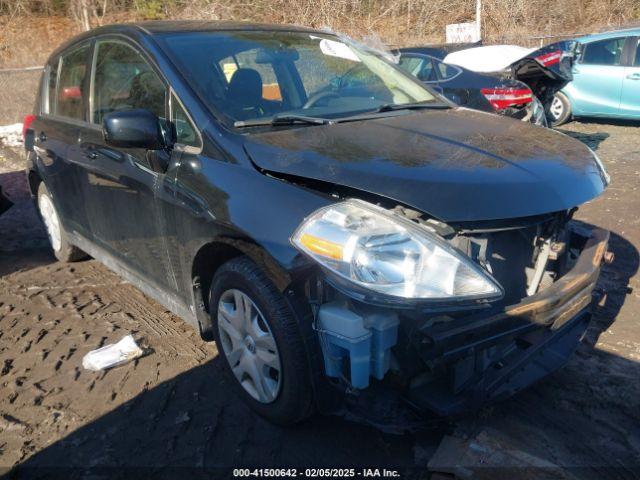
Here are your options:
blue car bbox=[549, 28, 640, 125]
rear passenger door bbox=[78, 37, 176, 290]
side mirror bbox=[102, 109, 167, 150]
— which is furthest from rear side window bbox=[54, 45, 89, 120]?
blue car bbox=[549, 28, 640, 125]

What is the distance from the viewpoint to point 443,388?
94.4 inches

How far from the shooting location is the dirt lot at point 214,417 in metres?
2.58

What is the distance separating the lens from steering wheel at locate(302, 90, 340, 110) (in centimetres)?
333

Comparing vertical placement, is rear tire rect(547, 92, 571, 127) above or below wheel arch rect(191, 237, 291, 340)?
below

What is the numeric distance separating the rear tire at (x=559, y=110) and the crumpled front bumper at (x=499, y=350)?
901 centimetres

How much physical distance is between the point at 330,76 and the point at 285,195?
4.66ft

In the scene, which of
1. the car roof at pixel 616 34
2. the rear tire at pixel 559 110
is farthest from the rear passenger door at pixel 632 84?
the rear tire at pixel 559 110

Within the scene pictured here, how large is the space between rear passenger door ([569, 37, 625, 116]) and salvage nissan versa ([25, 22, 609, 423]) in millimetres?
7842

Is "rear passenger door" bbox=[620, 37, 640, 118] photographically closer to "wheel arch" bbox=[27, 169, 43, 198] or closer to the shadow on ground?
the shadow on ground

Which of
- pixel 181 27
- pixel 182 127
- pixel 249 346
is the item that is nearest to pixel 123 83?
pixel 181 27

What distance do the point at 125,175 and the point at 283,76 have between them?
1089mm

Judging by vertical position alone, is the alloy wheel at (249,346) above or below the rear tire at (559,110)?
above

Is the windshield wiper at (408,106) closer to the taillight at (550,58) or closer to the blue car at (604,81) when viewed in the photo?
the taillight at (550,58)

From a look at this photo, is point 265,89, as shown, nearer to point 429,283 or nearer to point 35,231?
point 429,283
